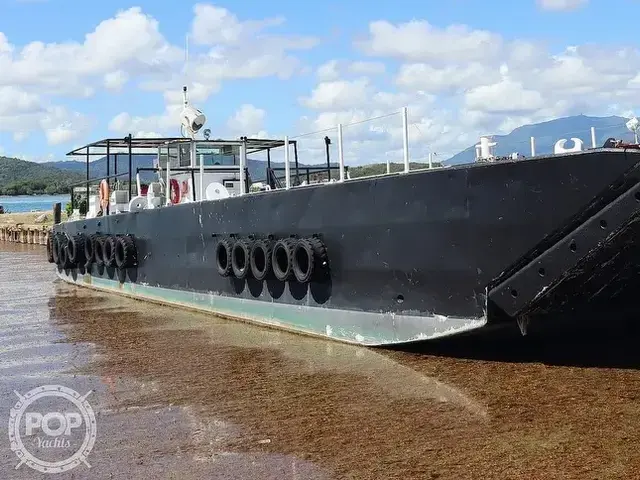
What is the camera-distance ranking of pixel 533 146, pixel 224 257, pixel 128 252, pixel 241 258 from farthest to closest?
1. pixel 128 252
2. pixel 224 257
3. pixel 241 258
4. pixel 533 146

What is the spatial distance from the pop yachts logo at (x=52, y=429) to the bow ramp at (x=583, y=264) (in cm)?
401

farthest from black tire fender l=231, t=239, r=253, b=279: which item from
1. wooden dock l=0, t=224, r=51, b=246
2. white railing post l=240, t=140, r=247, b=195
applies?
wooden dock l=0, t=224, r=51, b=246

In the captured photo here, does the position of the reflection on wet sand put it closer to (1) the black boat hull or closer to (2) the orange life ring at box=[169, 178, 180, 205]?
(1) the black boat hull

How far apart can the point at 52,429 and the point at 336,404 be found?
240cm

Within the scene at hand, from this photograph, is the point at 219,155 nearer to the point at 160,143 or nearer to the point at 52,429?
the point at 160,143

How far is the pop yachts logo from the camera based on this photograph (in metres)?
5.33

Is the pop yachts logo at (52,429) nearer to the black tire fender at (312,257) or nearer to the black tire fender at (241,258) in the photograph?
the black tire fender at (312,257)

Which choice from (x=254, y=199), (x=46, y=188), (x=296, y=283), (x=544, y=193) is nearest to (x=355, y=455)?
(x=544, y=193)

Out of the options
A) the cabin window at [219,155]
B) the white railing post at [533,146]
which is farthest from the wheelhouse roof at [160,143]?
the white railing post at [533,146]

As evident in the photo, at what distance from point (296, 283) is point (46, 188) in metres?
157

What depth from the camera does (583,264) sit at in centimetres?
668

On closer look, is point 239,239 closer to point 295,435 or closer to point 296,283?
point 296,283

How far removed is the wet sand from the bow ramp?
→ 74 cm

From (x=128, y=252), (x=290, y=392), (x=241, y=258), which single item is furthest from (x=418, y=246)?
(x=128, y=252)
